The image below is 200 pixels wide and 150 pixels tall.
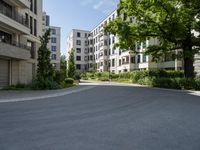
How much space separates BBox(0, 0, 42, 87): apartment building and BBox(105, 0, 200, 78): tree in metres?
10.2

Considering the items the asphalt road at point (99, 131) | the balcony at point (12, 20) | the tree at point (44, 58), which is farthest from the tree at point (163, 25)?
the asphalt road at point (99, 131)

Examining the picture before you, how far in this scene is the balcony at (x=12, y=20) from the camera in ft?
79.6

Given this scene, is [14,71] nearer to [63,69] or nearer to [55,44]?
[63,69]

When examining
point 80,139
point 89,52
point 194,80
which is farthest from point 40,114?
point 89,52

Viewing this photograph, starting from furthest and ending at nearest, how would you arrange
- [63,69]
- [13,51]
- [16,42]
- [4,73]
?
[63,69] < [16,42] < [4,73] < [13,51]

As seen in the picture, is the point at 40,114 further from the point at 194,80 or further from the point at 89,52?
the point at 89,52

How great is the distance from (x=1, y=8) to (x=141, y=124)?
22392 mm

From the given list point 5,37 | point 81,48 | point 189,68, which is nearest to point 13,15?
point 5,37

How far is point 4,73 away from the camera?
87.5 ft

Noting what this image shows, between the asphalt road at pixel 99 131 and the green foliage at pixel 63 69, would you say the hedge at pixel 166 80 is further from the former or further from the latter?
the asphalt road at pixel 99 131

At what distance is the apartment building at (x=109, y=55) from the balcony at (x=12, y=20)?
9613 mm

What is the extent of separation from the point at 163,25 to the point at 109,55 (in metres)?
48.6

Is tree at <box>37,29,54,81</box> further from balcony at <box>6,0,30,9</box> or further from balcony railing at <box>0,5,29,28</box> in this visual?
balcony at <box>6,0,30,9</box>

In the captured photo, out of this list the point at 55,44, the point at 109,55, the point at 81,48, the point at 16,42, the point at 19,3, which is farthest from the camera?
the point at 81,48
